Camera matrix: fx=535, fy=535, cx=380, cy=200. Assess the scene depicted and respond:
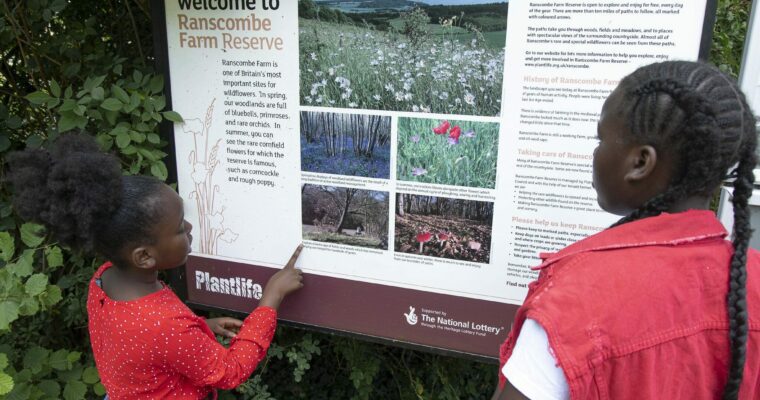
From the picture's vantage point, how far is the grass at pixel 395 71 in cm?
183

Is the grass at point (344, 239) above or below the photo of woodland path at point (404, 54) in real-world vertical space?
below

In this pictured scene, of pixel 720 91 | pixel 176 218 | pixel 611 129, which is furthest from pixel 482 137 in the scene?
pixel 176 218

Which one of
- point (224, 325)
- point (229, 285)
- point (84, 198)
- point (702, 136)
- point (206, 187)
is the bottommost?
point (224, 325)

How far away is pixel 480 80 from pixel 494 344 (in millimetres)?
992

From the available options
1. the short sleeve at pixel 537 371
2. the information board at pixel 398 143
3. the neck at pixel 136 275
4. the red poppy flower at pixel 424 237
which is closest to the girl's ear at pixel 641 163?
the short sleeve at pixel 537 371

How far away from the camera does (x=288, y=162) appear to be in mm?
2166

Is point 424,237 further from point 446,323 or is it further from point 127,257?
point 127,257

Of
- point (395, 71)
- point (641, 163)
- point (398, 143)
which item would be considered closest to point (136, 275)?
point (398, 143)

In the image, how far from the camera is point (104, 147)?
7.16 feet

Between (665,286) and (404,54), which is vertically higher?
(404,54)

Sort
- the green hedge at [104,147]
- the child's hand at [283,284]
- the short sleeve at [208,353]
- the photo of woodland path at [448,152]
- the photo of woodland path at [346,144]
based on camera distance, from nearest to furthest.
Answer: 1. the short sleeve at [208,353]
2. the photo of woodland path at [448,152]
3. the photo of woodland path at [346,144]
4. the child's hand at [283,284]
5. the green hedge at [104,147]

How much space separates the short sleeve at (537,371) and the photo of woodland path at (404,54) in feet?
3.37

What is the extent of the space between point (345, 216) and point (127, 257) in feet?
2.65

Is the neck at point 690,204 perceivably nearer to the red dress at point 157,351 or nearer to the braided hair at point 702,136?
the braided hair at point 702,136
